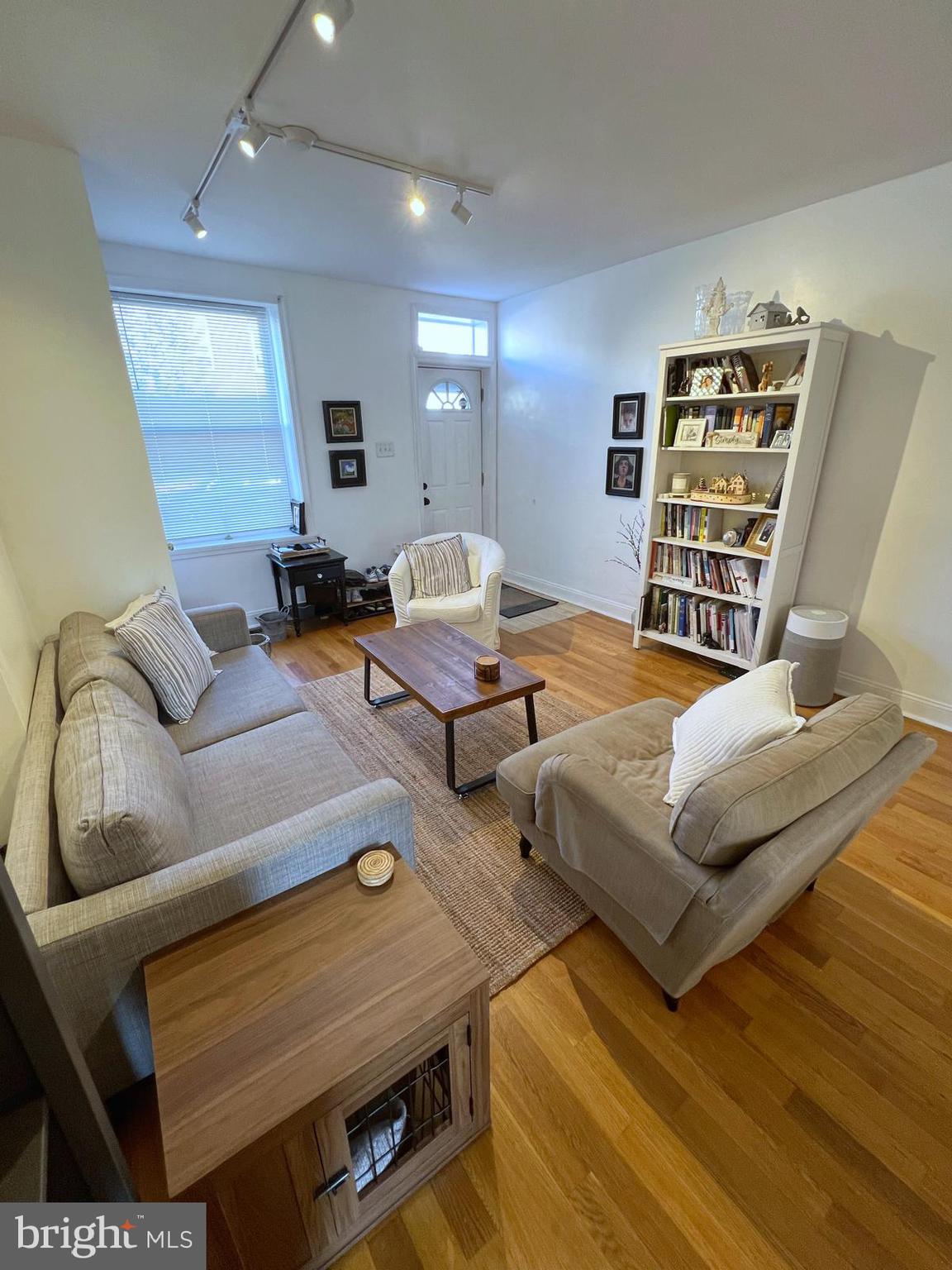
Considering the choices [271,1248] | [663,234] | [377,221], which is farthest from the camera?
[663,234]

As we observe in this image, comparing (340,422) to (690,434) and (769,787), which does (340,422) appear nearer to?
(690,434)

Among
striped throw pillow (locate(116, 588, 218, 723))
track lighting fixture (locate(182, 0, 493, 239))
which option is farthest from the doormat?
track lighting fixture (locate(182, 0, 493, 239))

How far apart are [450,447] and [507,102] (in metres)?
3.18

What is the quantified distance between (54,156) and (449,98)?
168cm

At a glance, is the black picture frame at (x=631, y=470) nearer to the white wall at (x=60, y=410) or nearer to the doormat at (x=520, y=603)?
the doormat at (x=520, y=603)

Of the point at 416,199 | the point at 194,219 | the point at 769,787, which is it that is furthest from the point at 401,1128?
the point at 194,219

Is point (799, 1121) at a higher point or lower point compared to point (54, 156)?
lower

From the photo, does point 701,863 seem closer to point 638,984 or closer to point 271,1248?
point 638,984

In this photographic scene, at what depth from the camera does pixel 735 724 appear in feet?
4.58

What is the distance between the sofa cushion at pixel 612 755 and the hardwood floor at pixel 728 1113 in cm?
49

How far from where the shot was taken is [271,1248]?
0.86 metres

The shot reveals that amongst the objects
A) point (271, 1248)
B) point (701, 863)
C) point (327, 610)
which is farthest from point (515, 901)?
point (327, 610)

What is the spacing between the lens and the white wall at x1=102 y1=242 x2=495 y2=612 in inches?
142

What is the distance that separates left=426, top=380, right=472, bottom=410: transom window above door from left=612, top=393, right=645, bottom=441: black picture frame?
1.66 metres
